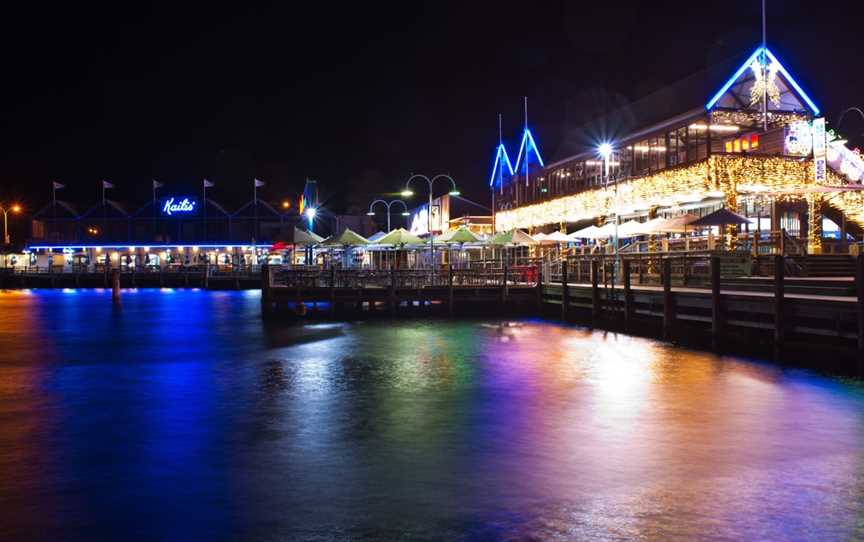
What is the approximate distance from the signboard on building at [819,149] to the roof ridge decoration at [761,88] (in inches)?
132

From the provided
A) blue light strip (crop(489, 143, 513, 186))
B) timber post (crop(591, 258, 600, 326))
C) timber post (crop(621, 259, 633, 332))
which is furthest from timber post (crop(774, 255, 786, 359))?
blue light strip (crop(489, 143, 513, 186))

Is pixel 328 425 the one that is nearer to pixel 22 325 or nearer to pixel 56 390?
pixel 56 390

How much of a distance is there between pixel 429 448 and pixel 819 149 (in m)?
26.0

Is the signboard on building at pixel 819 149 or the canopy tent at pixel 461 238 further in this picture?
the canopy tent at pixel 461 238

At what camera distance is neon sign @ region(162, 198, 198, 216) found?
88.1 meters

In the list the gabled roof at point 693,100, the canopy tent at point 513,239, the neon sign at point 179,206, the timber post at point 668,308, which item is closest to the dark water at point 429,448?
the timber post at point 668,308

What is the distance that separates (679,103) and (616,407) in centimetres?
2637

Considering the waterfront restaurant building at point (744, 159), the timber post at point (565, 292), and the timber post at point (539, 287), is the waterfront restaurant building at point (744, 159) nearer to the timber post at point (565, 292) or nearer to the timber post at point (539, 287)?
the timber post at point (565, 292)

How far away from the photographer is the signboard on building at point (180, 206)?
3467 inches

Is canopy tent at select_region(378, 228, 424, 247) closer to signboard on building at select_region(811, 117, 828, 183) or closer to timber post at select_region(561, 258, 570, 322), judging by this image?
timber post at select_region(561, 258, 570, 322)

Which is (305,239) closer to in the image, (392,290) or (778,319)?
(392,290)

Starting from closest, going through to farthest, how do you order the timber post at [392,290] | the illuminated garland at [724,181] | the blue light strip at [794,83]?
the illuminated garland at [724,181]
the blue light strip at [794,83]
the timber post at [392,290]

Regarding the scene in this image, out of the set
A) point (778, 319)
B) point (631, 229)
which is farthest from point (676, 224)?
point (778, 319)

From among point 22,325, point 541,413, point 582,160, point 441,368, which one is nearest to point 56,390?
point 441,368
